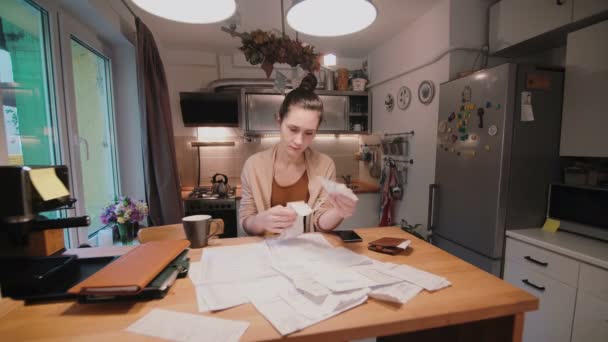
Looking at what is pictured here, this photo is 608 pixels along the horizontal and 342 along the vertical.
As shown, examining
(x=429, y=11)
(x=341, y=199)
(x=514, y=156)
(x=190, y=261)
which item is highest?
(x=429, y=11)

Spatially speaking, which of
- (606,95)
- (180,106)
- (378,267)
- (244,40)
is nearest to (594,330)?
(606,95)

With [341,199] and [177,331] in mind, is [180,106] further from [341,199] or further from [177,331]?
[177,331]

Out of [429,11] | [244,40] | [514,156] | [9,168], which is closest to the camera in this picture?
[9,168]

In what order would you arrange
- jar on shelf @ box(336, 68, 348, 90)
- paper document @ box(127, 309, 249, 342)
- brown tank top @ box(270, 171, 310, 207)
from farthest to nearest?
jar on shelf @ box(336, 68, 348, 90) → brown tank top @ box(270, 171, 310, 207) → paper document @ box(127, 309, 249, 342)

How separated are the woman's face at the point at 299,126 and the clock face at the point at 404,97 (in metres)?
1.83

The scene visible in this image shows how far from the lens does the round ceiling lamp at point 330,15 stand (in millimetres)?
921

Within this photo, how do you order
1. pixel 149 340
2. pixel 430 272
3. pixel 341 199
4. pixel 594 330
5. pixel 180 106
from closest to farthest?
pixel 149 340
pixel 430 272
pixel 341 199
pixel 594 330
pixel 180 106

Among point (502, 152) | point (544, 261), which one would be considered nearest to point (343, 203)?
point (502, 152)

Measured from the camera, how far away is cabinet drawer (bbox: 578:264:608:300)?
1283mm

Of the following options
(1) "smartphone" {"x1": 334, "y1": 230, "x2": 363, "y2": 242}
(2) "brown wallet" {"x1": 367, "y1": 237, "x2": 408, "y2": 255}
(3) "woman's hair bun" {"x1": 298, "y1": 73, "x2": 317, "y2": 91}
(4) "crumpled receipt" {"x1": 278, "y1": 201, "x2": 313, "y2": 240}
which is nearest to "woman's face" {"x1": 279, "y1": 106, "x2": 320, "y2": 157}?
(3) "woman's hair bun" {"x1": 298, "y1": 73, "x2": 317, "y2": 91}

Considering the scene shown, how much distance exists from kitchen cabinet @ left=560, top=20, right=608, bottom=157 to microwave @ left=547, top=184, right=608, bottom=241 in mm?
230

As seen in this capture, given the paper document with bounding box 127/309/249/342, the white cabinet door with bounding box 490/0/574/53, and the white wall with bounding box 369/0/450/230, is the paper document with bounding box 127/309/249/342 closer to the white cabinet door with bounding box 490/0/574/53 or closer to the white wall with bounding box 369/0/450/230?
the white wall with bounding box 369/0/450/230

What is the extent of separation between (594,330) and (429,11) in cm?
245

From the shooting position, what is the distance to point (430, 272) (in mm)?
781
